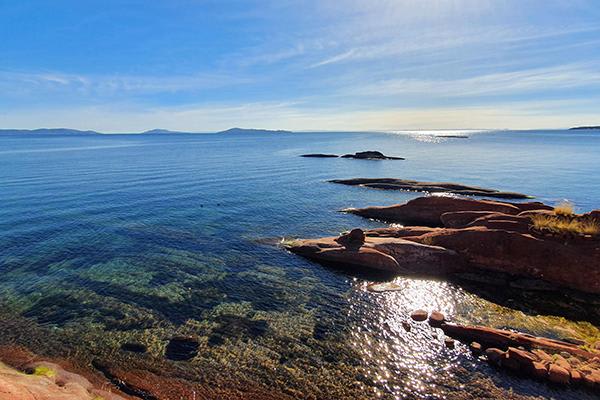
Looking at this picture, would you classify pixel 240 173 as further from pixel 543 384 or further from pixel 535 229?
pixel 543 384

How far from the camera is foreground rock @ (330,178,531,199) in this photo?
56156 mm

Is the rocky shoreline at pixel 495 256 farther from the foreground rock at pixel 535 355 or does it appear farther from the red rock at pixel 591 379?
the red rock at pixel 591 379

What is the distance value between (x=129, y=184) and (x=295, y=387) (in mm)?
58956

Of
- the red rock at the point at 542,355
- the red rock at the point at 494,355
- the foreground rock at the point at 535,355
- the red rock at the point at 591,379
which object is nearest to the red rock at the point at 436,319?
the foreground rock at the point at 535,355

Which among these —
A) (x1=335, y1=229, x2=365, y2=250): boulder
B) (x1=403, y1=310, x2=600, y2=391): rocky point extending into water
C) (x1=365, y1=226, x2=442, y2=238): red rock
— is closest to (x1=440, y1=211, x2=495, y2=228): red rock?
(x1=365, y1=226, x2=442, y2=238): red rock

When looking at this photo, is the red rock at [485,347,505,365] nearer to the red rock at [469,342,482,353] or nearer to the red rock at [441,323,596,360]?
the red rock at [469,342,482,353]

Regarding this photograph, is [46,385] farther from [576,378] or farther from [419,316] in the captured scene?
[576,378]

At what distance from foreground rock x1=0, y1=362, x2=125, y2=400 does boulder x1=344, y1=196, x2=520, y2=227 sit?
3594 cm

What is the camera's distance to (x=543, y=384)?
1505cm

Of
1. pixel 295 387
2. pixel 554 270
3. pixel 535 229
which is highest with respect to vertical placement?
pixel 535 229

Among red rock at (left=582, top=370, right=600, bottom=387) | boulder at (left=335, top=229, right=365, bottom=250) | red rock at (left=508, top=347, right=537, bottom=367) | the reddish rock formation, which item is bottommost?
red rock at (left=582, top=370, right=600, bottom=387)

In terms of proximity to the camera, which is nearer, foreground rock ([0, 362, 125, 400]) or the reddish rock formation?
foreground rock ([0, 362, 125, 400])

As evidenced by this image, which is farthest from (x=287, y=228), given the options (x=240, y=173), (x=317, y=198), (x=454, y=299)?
(x=240, y=173)

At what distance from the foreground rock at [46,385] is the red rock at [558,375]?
19603mm
